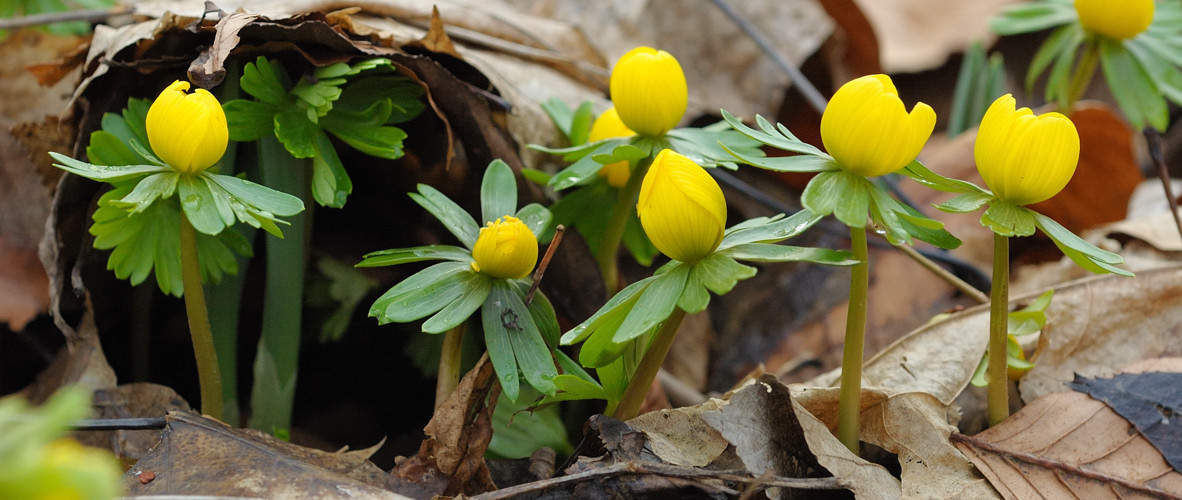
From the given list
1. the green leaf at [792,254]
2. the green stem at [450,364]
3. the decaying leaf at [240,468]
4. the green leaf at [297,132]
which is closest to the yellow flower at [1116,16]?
the green leaf at [792,254]

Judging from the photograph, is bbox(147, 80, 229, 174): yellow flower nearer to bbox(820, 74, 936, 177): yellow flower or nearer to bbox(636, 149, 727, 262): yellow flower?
bbox(636, 149, 727, 262): yellow flower

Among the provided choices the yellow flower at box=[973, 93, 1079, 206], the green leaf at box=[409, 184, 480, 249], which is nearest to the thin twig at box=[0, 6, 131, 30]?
the green leaf at box=[409, 184, 480, 249]

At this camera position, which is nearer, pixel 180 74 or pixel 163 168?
pixel 163 168

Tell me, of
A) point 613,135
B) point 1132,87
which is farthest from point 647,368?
point 1132,87

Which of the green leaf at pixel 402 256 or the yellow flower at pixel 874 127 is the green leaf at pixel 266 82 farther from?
the yellow flower at pixel 874 127

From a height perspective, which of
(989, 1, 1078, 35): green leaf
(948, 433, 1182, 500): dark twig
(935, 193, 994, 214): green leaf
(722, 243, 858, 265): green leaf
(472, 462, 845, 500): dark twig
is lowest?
(472, 462, 845, 500): dark twig

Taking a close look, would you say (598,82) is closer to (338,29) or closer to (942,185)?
(338,29)

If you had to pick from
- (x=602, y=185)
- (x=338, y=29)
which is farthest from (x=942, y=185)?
(x=338, y=29)
